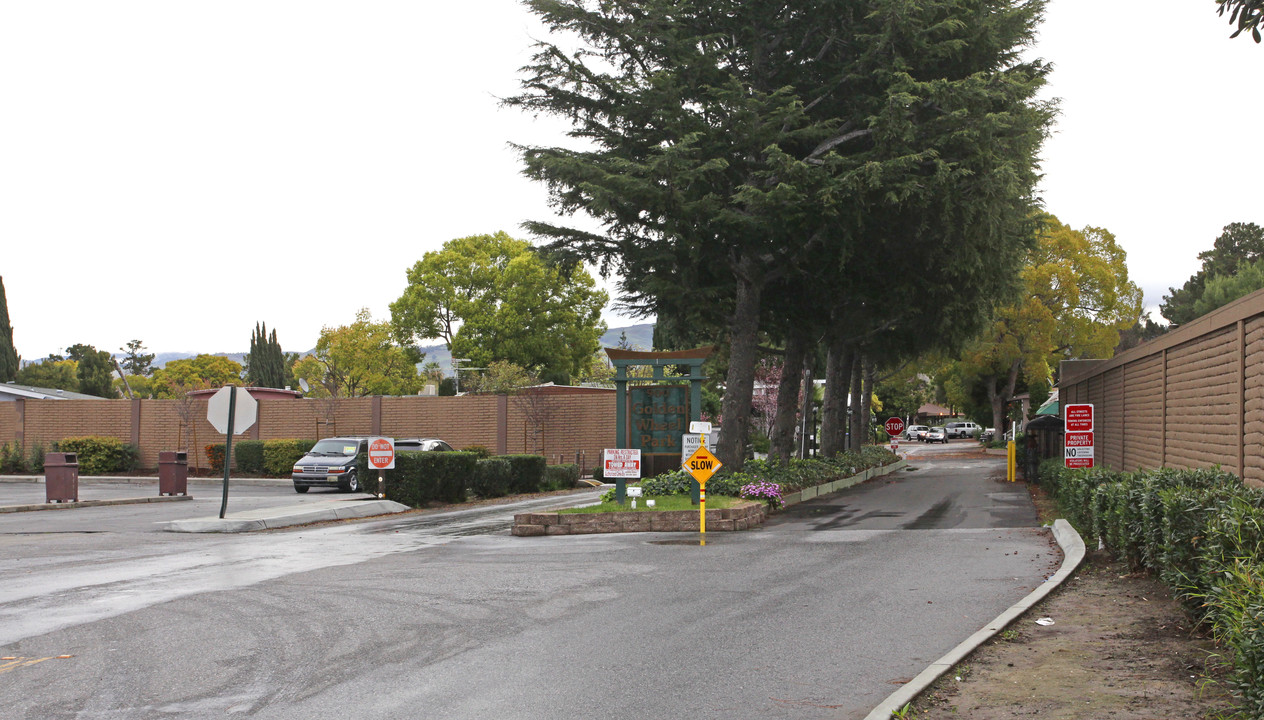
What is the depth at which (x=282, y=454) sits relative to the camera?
34562 millimetres

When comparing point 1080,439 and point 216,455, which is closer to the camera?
point 1080,439

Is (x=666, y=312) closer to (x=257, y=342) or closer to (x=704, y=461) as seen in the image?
(x=704, y=461)

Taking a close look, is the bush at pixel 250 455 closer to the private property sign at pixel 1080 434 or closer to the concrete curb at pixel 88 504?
the concrete curb at pixel 88 504

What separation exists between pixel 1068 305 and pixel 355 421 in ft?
110

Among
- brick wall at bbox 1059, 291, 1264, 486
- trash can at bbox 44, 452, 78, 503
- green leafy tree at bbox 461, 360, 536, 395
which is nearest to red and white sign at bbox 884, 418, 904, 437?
green leafy tree at bbox 461, 360, 536, 395

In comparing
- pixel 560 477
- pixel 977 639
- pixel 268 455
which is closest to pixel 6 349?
pixel 268 455

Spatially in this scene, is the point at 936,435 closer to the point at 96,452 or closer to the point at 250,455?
the point at 250,455

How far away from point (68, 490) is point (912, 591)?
21.3 meters

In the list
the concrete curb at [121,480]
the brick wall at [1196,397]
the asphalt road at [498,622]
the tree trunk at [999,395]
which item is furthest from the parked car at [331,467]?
the tree trunk at [999,395]

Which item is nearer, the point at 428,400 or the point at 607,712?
the point at 607,712

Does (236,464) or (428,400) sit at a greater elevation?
(428,400)

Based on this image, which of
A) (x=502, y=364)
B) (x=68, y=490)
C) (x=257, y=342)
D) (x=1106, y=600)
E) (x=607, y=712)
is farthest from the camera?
(x=257, y=342)

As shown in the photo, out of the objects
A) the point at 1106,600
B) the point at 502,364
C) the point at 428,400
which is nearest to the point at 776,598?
the point at 1106,600

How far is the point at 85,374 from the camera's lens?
89625 mm
